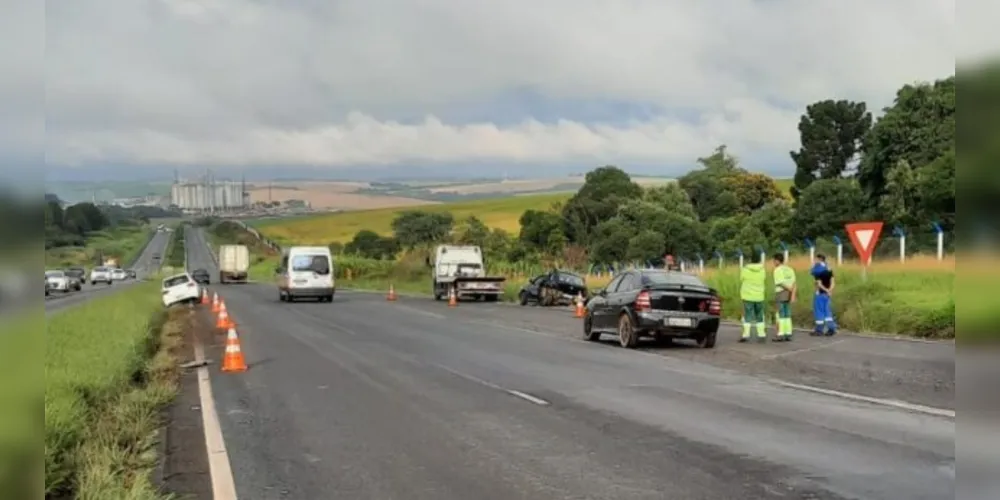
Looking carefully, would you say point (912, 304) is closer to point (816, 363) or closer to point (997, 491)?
point (816, 363)

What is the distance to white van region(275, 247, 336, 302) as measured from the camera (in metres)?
45.7

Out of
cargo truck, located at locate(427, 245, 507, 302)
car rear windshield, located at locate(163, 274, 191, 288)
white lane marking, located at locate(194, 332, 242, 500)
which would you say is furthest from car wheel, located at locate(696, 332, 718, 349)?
car rear windshield, located at locate(163, 274, 191, 288)

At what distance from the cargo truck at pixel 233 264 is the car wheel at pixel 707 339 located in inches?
2643

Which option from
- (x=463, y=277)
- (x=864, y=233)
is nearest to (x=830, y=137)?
(x=463, y=277)

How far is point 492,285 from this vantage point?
4750cm

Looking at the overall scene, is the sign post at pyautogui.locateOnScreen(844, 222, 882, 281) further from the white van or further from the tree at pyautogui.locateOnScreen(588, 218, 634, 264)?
the tree at pyautogui.locateOnScreen(588, 218, 634, 264)

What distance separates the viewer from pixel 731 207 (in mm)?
92562

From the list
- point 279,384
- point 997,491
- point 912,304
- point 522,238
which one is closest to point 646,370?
point 279,384

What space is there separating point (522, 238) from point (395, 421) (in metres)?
74.9

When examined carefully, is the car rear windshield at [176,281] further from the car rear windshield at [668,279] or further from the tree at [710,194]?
the tree at [710,194]

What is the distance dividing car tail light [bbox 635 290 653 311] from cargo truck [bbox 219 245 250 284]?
220 feet

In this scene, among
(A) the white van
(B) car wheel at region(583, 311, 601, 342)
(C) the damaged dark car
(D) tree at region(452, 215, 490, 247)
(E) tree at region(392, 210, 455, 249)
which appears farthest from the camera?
(E) tree at region(392, 210, 455, 249)

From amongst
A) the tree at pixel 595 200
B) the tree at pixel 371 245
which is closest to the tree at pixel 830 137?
the tree at pixel 595 200

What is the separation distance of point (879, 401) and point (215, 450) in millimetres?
7863
